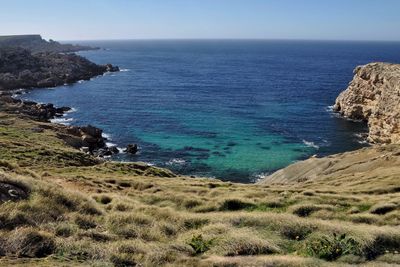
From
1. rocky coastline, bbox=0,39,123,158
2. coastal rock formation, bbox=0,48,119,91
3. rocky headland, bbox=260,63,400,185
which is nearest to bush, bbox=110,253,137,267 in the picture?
rocky headland, bbox=260,63,400,185

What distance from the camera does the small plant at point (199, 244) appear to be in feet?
51.9

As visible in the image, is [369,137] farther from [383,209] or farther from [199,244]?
[199,244]

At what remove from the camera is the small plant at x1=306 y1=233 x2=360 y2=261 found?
15.8 meters

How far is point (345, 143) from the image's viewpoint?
79938 millimetres

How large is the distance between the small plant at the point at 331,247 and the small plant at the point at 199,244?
3668mm

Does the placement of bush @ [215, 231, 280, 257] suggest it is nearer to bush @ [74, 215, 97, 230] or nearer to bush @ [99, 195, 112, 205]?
bush @ [74, 215, 97, 230]

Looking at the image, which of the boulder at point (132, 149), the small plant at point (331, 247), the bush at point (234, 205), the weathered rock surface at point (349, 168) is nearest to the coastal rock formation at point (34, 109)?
the boulder at point (132, 149)

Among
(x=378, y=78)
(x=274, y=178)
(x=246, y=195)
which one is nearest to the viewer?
(x=246, y=195)

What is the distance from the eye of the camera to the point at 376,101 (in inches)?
3622

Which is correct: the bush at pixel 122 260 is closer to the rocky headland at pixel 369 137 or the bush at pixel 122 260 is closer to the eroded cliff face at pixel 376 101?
the rocky headland at pixel 369 137

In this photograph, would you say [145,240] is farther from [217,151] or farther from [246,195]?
[217,151]

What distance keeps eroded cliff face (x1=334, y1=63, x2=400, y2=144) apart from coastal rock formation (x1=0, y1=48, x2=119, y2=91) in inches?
3833

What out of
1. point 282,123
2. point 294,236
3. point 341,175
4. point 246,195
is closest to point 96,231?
point 294,236

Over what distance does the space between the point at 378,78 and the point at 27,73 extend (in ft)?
383
